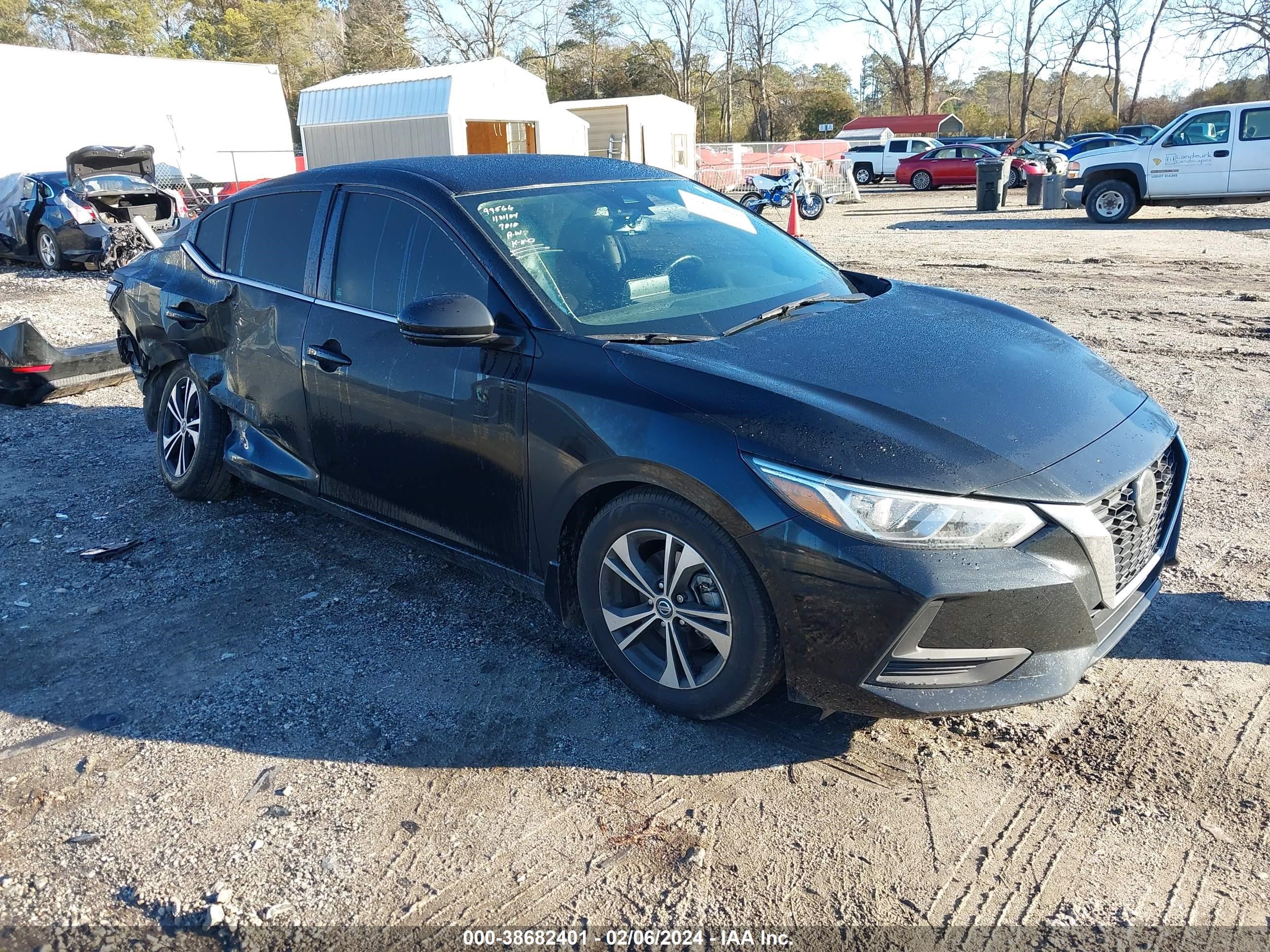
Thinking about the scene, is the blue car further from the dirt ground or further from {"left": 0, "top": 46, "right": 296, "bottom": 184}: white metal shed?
the dirt ground

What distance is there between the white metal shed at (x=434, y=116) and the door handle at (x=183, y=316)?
71.9 ft

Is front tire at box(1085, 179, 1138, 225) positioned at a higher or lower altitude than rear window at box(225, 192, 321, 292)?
higher

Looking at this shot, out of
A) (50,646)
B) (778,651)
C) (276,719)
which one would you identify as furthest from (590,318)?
(50,646)

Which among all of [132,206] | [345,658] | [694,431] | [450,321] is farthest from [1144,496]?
[132,206]

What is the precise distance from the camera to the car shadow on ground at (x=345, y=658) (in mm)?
3162

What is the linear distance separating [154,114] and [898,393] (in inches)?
968

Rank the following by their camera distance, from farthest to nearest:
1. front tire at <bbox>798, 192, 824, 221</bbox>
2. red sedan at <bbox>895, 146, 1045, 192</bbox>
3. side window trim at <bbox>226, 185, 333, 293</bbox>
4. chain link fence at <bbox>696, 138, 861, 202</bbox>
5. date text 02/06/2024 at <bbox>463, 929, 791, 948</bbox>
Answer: red sedan at <bbox>895, 146, 1045, 192</bbox>
chain link fence at <bbox>696, 138, 861, 202</bbox>
front tire at <bbox>798, 192, 824, 221</bbox>
side window trim at <bbox>226, 185, 333, 293</bbox>
date text 02/06/2024 at <bbox>463, 929, 791, 948</bbox>

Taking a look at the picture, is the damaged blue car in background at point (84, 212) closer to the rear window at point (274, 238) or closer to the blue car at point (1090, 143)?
the rear window at point (274, 238)

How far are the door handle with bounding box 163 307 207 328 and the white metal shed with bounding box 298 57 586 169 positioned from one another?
21902mm

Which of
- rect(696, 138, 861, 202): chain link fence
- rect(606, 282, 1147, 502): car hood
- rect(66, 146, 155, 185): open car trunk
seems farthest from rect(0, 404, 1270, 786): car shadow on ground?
rect(696, 138, 861, 202): chain link fence

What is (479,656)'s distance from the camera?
3707 millimetres

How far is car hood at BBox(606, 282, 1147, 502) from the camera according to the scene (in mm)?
2727

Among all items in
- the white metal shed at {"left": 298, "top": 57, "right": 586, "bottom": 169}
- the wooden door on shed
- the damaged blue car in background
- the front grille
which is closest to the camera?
the front grille

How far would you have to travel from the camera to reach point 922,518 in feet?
8.60
